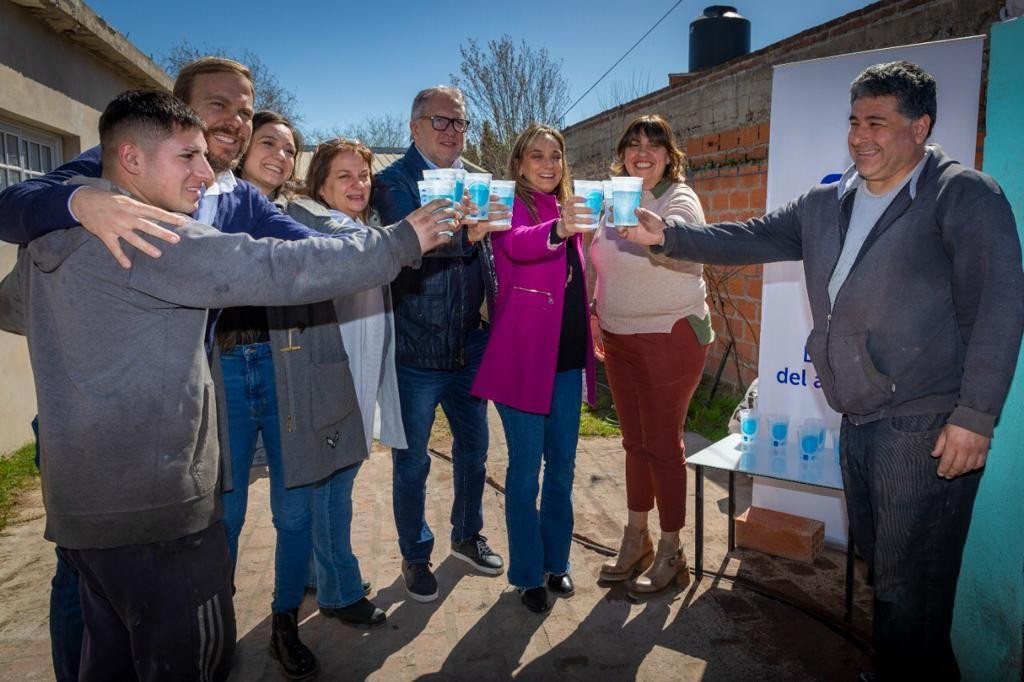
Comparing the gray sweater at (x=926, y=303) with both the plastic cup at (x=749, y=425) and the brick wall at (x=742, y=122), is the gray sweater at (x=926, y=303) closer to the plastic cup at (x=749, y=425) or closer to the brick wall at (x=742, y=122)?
the plastic cup at (x=749, y=425)

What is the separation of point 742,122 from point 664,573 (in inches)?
173

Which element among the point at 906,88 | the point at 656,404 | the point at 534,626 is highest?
the point at 906,88

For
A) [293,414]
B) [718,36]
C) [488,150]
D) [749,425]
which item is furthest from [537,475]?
[488,150]

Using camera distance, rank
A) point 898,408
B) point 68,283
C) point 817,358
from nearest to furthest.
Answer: point 68,283, point 898,408, point 817,358

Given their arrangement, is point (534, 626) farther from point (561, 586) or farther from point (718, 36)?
point (718, 36)

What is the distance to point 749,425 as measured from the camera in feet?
12.6

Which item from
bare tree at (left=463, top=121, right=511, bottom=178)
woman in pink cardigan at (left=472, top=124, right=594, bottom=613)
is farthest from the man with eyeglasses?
bare tree at (left=463, top=121, right=511, bottom=178)

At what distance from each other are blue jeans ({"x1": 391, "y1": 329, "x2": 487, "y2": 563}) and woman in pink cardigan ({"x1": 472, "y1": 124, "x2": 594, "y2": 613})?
0.25m

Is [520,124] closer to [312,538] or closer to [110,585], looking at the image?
[312,538]

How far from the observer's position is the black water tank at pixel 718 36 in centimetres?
1019

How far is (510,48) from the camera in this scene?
1542 cm

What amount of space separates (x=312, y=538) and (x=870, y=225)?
2.45 meters

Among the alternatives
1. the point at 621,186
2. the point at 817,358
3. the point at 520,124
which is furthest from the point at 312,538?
the point at 520,124

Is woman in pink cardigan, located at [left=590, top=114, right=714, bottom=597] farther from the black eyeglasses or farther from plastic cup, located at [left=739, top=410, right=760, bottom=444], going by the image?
the black eyeglasses
